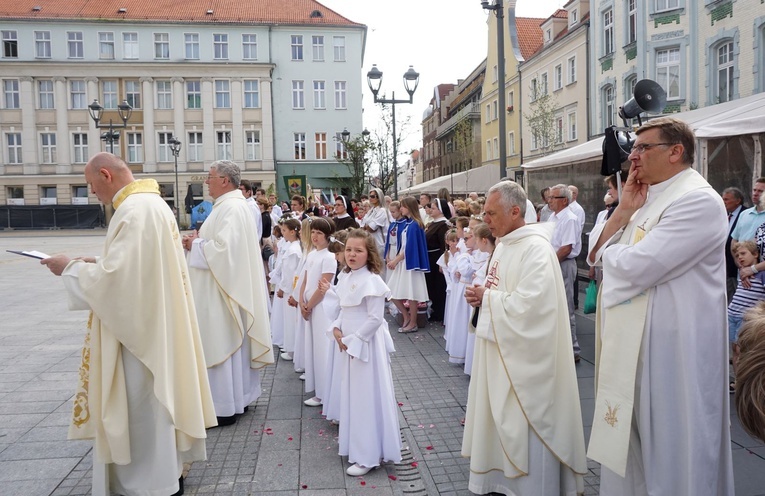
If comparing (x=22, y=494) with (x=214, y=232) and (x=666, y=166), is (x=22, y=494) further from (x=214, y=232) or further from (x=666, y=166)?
(x=666, y=166)

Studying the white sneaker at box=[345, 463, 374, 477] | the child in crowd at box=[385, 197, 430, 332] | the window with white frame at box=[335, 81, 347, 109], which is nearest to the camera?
the white sneaker at box=[345, 463, 374, 477]

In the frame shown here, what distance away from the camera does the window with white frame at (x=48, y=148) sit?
1777 inches

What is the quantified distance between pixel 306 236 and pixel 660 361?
4.03m

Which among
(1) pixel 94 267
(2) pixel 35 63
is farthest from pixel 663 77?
(2) pixel 35 63

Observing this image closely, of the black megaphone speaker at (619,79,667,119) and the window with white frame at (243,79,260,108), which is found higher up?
the window with white frame at (243,79,260,108)

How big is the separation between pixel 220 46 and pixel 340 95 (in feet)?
31.2

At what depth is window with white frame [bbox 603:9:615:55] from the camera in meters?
27.2

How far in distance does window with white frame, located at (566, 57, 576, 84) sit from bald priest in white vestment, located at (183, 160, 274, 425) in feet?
95.9

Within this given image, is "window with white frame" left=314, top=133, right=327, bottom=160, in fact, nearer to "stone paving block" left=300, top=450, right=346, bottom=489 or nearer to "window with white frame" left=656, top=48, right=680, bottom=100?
"window with white frame" left=656, top=48, right=680, bottom=100

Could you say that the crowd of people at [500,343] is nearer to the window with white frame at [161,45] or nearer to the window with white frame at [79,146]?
the window with white frame at [161,45]

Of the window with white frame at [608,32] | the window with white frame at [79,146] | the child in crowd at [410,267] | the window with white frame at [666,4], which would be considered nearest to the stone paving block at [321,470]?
the child in crowd at [410,267]

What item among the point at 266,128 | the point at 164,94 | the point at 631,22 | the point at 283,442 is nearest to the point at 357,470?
the point at 283,442

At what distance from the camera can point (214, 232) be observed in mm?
5246

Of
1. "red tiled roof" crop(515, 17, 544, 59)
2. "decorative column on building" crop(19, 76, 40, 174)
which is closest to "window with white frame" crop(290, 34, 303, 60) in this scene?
"red tiled roof" crop(515, 17, 544, 59)
